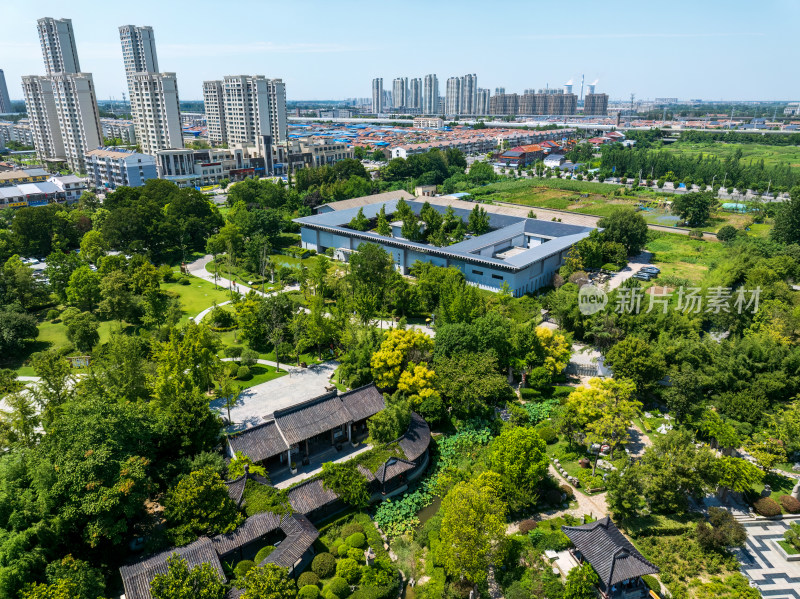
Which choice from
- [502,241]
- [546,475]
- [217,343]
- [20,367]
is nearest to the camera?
[546,475]

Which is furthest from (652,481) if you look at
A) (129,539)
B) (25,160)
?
(25,160)

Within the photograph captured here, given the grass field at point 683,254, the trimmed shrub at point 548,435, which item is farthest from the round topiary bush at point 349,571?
the grass field at point 683,254

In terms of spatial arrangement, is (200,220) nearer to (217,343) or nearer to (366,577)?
(217,343)

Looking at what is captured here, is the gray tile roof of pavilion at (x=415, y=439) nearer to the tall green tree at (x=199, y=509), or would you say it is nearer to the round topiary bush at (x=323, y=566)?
the round topiary bush at (x=323, y=566)

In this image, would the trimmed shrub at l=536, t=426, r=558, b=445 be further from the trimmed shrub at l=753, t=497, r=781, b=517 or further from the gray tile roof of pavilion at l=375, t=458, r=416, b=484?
the trimmed shrub at l=753, t=497, r=781, b=517

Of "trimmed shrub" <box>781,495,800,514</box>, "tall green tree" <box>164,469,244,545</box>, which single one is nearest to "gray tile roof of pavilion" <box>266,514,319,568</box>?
"tall green tree" <box>164,469,244,545</box>

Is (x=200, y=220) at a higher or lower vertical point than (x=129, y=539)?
higher
